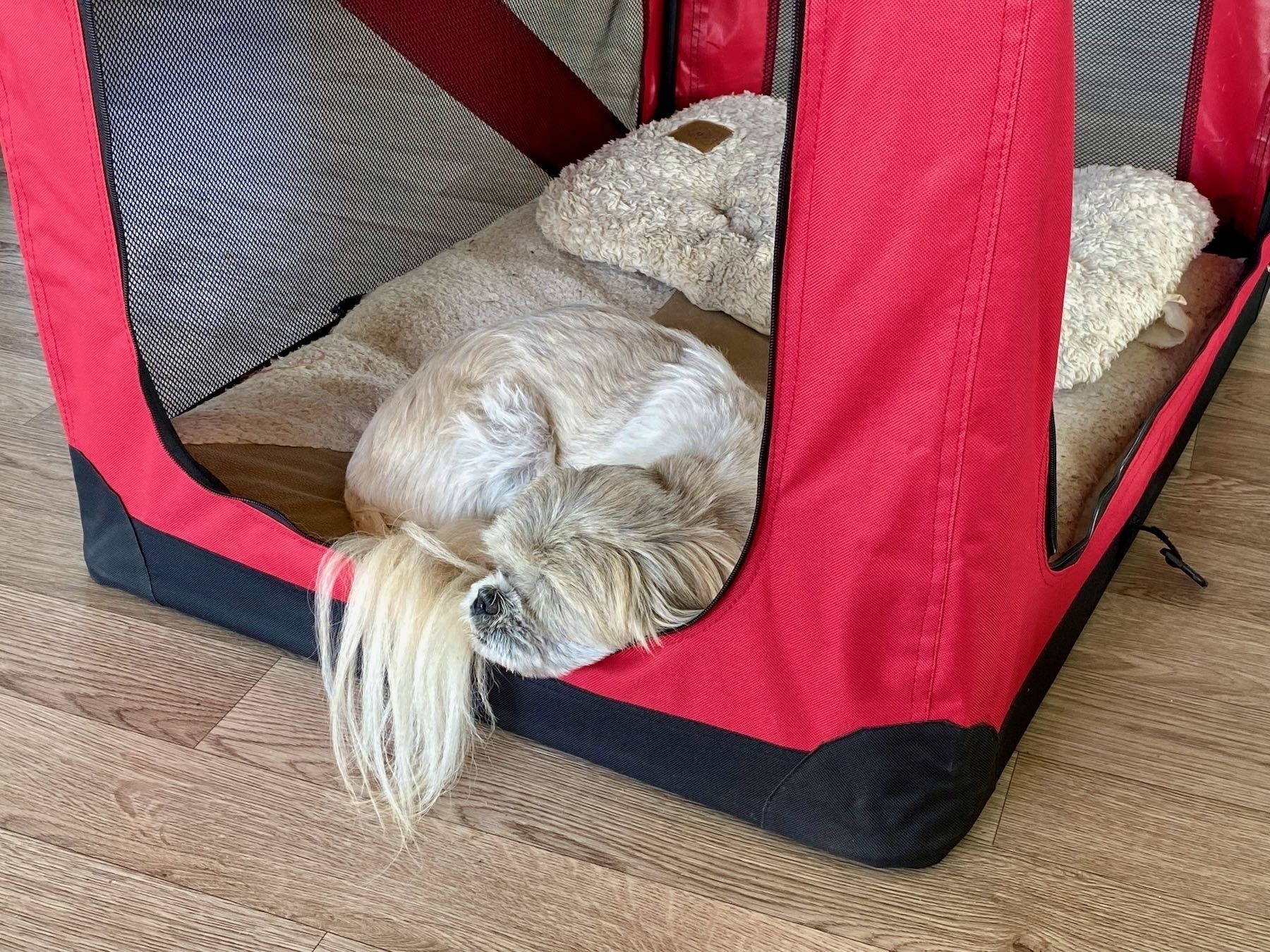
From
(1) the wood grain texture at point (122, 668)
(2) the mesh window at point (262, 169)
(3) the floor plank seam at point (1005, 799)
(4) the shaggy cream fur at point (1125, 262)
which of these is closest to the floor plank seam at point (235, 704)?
(1) the wood grain texture at point (122, 668)

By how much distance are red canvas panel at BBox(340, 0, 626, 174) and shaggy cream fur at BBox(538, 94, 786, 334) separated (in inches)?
6.1

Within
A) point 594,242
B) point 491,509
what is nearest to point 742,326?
point 594,242

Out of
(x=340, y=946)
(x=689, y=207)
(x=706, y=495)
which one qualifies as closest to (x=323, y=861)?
(x=340, y=946)

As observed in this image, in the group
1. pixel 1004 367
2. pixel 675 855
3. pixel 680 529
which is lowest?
pixel 675 855

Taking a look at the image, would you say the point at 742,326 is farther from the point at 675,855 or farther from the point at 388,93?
the point at 675,855

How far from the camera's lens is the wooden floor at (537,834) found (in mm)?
1136

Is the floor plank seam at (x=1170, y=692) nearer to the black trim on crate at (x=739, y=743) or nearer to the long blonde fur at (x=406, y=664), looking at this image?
the black trim on crate at (x=739, y=743)

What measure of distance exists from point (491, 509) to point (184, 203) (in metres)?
0.69

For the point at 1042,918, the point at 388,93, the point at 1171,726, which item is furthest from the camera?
the point at 388,93

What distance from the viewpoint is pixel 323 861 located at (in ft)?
3.94

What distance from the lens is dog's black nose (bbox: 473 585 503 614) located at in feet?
3.79

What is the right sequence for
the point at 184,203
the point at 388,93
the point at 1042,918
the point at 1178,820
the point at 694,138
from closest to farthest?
the point at 1042,918, the point at 1178,820, the point at 184,203, the point at 388,93, the point at 694,138

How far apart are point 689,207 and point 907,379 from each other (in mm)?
1249

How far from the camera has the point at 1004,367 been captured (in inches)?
35.4
